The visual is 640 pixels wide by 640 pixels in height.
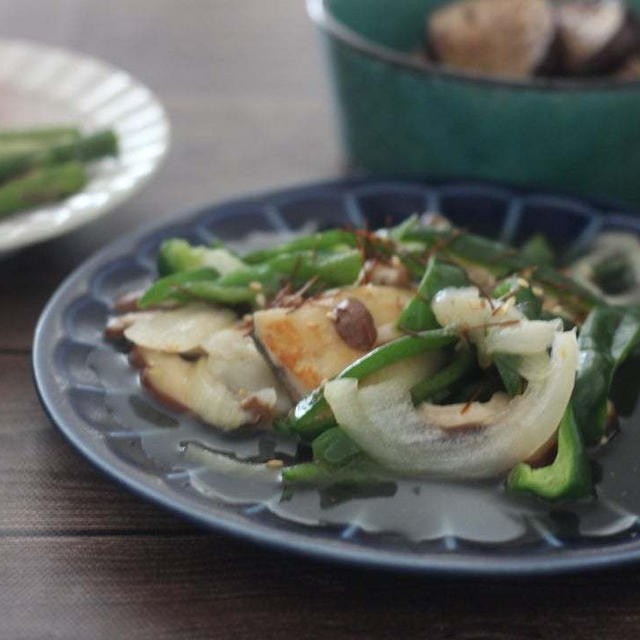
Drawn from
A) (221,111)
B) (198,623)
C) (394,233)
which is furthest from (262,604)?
(221,111)

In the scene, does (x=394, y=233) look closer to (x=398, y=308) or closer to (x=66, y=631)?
(x=398, y=308)

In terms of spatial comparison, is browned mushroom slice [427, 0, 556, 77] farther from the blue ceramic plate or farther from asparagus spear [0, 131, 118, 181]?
the blue ceramic plate

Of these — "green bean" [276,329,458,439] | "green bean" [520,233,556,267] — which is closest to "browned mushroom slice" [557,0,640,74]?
"green bean" [520,233,556,267]

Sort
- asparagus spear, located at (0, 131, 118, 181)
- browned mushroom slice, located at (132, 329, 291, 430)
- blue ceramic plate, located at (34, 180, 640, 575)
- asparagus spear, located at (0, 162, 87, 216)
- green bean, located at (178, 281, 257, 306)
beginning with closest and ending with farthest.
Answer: blue ceramic plate, located at (34, 180, 640, 575), browned mushroom slice, located at (132, 329, 291, 430), green bean, located at (178, 281, 257, 306), asparagus spear, located at (0, 162, 87, 216), asparagus spear, located at (0, 131, 118, 181)

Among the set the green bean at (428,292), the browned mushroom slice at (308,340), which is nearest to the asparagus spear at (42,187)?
the browned mushroom slice at (308,340)

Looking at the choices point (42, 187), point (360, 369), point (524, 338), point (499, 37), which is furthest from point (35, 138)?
point (524, 338)
